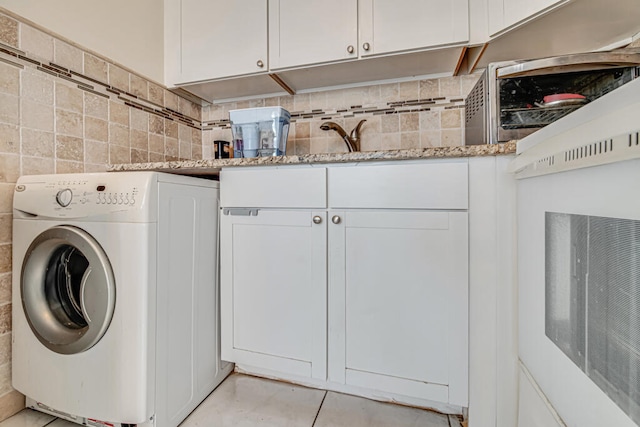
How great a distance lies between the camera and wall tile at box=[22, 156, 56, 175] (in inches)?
42.6

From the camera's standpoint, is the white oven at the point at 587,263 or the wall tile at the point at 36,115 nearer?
the white oven at the point at 587,263

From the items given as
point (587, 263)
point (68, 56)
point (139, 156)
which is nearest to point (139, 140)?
point (139, 156)

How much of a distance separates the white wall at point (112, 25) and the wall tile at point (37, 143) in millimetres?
440

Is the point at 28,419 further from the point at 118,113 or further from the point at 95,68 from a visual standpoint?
the point at 95,68

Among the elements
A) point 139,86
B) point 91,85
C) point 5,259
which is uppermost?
point 139,86

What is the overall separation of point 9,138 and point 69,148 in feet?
0.64

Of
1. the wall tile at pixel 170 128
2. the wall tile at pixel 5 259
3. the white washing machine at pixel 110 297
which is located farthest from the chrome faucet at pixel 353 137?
the wall tile at pixel 5 259

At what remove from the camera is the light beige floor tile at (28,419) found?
100 centimetres

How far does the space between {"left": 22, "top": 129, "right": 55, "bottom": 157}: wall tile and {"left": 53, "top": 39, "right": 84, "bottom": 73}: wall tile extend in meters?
0.32

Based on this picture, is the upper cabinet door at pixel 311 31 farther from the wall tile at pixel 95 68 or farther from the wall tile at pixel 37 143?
the wall tile at pixel 37 143

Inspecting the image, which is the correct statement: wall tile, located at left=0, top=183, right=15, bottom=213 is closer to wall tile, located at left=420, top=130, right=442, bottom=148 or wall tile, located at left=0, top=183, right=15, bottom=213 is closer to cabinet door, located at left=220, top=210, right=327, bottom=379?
cabinet door, located at left=220, top=210, right=327, bottom=379

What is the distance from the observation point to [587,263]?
0.53 m

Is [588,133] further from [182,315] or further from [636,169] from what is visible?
[182,315]

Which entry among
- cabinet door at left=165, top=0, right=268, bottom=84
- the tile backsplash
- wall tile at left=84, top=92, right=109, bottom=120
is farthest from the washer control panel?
the tile backsplash
